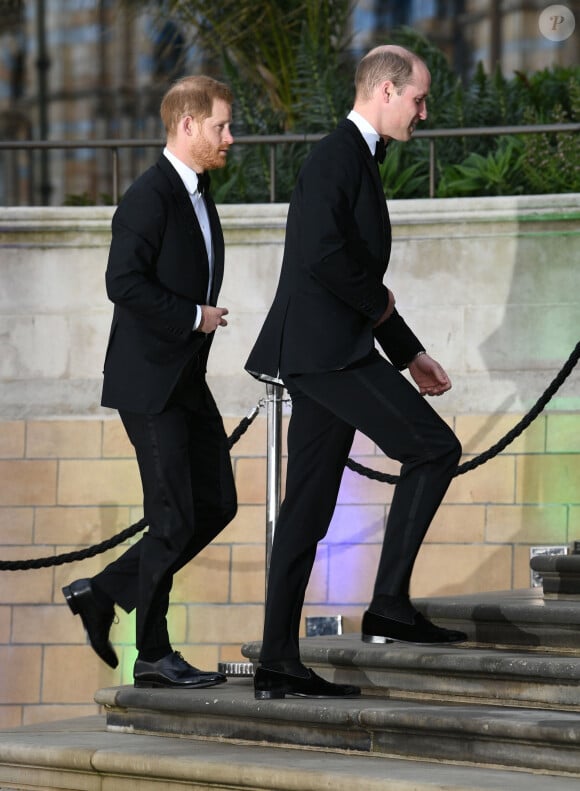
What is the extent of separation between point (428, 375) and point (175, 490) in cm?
74

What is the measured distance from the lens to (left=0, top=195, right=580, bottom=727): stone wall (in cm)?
712

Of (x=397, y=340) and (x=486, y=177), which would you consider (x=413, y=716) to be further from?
(x=486, y=177)

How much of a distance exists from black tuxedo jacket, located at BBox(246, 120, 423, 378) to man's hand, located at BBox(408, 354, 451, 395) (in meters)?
0.24

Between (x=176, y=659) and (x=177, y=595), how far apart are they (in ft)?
10.4

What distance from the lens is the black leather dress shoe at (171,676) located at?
421cm

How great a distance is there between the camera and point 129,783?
12.6 feet

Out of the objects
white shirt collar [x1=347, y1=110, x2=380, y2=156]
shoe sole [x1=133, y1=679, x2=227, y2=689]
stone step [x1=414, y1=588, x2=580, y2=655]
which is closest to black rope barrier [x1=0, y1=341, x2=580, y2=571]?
stone step [x1=414, y1=588, x2=580, y2=655]

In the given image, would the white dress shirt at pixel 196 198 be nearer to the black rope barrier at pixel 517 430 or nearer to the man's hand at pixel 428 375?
the man's hand at pixel 428 375

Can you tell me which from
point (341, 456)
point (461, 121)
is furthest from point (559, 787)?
point (461, 121)

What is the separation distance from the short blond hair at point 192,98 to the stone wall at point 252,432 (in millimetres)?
3089

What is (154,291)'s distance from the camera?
4137mm

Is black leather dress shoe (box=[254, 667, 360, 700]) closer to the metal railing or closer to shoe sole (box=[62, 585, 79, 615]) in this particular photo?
shoe sole (box=[62, 585, 79, 615])

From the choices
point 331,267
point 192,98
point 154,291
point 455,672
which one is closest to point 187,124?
point 192,98

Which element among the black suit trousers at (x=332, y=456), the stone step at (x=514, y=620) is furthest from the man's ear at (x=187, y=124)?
the stone step at (x=514, y=620)
